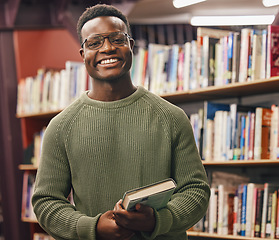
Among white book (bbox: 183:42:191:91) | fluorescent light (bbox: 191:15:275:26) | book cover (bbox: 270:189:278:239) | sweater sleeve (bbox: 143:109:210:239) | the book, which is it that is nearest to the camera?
the book

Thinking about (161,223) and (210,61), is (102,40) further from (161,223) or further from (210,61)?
(210,61)

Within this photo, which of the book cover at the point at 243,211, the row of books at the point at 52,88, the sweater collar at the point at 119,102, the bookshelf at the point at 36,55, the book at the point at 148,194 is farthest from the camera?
the bookshelf at the point at 36,55

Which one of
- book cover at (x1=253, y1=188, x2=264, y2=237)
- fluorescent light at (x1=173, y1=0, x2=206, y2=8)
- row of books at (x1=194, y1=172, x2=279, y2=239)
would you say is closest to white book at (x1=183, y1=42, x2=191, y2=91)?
row of books at (x1=194, y1=172, x2=279, y2=239)

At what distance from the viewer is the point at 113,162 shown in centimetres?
132

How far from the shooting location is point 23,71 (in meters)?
4.05

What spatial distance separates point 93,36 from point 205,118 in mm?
1422

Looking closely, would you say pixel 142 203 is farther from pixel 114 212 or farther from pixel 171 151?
pixel 171 151

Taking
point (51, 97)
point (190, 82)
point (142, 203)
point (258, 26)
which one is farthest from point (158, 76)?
point (142, 203)

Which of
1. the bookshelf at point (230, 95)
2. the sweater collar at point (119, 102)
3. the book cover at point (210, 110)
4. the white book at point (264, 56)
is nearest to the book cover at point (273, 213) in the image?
the bookshelf at point (230, 95)

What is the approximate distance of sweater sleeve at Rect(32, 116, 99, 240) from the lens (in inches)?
49.6

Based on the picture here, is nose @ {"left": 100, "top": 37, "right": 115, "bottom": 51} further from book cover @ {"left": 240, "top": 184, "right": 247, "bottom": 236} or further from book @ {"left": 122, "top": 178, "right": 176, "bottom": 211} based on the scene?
book cover @ {"left": 240, "top": 184, "right": 247, "bottom": 236}

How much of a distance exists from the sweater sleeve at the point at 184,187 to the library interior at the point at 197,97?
0.64 meters

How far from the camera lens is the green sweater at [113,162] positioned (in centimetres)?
130

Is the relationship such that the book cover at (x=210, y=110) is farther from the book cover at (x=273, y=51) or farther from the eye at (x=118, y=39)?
the eye at (x=118, y=39)
